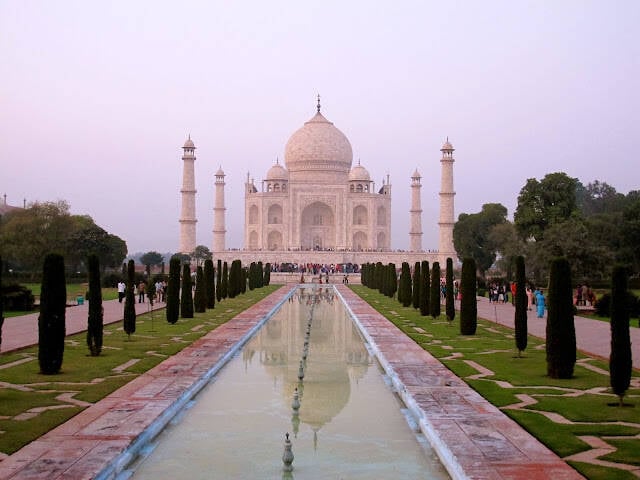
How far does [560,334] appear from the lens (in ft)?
26.2

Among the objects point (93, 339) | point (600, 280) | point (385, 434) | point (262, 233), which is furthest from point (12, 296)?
point (262, 233)

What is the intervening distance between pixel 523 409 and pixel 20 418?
3775 millimetres

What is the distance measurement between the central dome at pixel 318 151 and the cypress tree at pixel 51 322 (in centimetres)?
4160

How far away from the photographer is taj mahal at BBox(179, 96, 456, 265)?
45031 millimetres

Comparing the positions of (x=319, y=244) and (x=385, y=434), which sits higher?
(x=319, y=244)

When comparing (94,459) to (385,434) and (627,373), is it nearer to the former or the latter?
(385,434)

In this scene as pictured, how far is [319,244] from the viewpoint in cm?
5081

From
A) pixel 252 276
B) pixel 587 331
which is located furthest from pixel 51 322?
pixel 252 276

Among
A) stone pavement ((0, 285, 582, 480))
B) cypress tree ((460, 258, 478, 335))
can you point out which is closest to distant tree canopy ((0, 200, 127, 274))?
cypress tree ((460, 258, 478, 335))

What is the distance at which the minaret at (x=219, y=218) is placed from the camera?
47.3m

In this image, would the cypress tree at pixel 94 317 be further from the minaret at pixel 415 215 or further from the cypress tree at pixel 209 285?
the minaret at pixel 415 215

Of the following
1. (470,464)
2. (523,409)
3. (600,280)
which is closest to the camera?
(470,464)

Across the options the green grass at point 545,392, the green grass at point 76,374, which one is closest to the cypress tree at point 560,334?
the green grass at point 545,392

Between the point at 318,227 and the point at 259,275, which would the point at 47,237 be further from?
the point at 318,227
